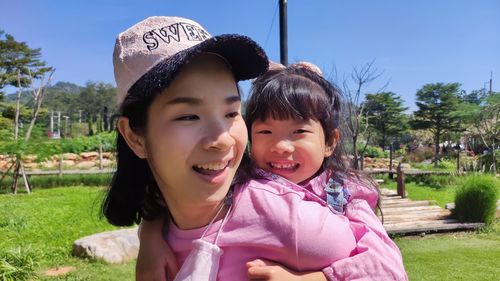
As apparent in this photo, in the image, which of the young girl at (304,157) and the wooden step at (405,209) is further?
the wooden step at (405,209)

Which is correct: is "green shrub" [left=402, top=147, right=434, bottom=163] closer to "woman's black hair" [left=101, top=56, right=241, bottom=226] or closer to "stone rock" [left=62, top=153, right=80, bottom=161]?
"stone rock" [left=62, top=153, right=80, bottom=161]

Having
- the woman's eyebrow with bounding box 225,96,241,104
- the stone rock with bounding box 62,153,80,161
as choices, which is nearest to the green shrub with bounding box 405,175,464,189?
the woman's eyebrow with bounding box 225,96,241,104

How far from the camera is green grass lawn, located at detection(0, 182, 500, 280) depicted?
5.45 metres

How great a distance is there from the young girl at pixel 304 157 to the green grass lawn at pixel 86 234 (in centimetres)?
319

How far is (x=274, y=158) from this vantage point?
4.38ft

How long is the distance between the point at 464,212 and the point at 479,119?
1155 cm

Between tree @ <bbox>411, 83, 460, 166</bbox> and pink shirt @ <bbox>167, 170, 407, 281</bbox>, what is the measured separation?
111 ft

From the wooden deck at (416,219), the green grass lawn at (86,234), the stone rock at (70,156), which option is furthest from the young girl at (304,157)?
the stone rock at (70,156)

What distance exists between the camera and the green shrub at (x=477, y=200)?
8.47 m

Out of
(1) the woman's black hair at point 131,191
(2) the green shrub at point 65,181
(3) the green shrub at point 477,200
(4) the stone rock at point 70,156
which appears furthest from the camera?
(4) the stone rock at point 70,156

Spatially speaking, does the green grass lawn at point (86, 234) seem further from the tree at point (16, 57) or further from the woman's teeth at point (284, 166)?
the tree at point (16, 57)

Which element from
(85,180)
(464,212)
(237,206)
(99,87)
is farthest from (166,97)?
(99,87)

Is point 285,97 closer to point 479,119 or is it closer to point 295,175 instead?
point 295,175

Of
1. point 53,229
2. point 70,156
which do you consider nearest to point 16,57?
point 70,156
